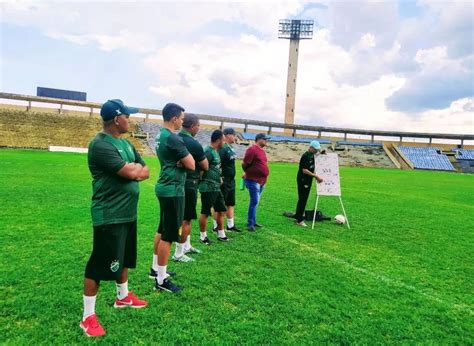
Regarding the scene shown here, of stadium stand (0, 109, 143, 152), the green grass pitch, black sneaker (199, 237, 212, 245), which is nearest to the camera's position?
the green grass pitch

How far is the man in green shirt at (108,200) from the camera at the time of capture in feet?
10.9

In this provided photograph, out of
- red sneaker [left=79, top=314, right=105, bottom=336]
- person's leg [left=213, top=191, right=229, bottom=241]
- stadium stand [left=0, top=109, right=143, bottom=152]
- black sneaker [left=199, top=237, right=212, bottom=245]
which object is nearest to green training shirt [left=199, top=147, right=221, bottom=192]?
person's leg [left=213, top=191, right=229, bottom=241]

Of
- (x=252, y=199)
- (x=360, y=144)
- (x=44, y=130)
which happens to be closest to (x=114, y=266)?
(x=252, y=199)

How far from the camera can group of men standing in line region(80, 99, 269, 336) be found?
11.1 feet

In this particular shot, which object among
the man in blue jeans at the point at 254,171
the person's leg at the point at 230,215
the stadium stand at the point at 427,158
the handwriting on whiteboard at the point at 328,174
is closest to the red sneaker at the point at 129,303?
the person's leg at the point at 230,215

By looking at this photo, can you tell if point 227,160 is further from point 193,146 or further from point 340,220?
point 340,220

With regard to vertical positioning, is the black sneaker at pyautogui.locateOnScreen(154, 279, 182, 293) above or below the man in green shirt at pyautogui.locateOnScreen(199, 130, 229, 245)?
below

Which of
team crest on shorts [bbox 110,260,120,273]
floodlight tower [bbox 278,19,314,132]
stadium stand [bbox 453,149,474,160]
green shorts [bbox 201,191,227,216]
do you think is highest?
floodlight tower [bbox 278,19,314,132]

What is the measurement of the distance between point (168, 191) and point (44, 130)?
47.5 metres

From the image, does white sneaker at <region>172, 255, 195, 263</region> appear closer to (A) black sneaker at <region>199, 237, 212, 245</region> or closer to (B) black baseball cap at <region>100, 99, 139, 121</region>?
(A) black sneaker at <region>199, 237, 212, 245</region>

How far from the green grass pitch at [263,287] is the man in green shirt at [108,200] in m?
0.50

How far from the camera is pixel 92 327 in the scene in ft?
11.1

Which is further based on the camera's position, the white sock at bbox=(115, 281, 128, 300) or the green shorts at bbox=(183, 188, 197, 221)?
the green shorts at bbox=(183, 188, 197, 221)

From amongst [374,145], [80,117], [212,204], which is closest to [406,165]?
[374,145]
